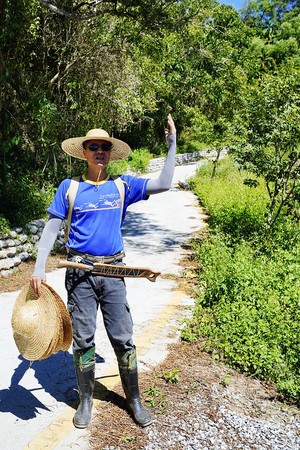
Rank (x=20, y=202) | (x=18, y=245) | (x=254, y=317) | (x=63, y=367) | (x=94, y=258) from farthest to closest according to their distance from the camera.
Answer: (x=20, y=202)
(x=18, y=245)
(x=254, y=317)
(x=63, y=367)
(x=94, y=258)

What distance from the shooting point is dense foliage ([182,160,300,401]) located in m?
4.39

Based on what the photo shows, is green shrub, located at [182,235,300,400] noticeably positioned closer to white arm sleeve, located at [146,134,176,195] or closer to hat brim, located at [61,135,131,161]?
white arm sleeve, located at [146,134,176,195]

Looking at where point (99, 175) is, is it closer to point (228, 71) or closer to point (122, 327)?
point (122, 327)

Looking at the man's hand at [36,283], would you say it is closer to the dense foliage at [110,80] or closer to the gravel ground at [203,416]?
the gravel ground at [203,416]

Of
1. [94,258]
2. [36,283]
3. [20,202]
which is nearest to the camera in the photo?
[36,283]

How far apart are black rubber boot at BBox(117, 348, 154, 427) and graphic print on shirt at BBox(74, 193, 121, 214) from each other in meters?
1.07

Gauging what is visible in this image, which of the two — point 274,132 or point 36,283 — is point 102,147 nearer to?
point 36,283

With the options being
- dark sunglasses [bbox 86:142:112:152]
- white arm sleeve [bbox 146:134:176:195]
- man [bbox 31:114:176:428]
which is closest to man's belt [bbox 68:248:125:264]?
man [bbox 31:114:176:428]

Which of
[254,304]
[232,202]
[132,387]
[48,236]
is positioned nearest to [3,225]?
[254,304]

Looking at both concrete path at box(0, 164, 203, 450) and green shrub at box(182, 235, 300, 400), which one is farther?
green shrub at box(182, 235, 300, 400)

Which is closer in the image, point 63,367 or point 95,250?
point 95,250

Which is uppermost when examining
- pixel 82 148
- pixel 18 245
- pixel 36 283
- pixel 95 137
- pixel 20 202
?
pixel 95 137

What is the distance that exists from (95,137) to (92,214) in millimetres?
549

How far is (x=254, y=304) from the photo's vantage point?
5344 millimetres
